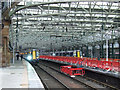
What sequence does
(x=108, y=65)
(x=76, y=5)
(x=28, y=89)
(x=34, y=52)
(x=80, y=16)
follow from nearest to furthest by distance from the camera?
(x=28, y=89), (x=108, y=65), (x=76, y=5), (x=80, y=16), (x=34, y=52)

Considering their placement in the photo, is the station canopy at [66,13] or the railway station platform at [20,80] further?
the station canopy at [66,13]

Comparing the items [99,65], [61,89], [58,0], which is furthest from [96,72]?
[58,0]

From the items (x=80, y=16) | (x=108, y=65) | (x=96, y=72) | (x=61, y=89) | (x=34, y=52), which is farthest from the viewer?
(x=34, y=52)

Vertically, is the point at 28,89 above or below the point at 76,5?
below

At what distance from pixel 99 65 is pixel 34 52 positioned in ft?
69.0

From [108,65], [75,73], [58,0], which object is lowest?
[75,73]

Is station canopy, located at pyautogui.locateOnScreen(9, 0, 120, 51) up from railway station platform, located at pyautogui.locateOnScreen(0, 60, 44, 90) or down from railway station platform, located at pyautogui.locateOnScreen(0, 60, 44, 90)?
up

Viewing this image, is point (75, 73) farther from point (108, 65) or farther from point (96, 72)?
point (108, 65)

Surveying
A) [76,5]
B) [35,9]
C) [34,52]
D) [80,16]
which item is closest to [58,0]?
[76,5]

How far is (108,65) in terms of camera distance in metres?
18.1

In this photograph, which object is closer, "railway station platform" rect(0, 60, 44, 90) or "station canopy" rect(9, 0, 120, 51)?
"railway station platform" rect(0, 60, 44, 90)

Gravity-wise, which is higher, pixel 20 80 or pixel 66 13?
pixel 66 13

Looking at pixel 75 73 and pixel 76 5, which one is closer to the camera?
pixel 75 73

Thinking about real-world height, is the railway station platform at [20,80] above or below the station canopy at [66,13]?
below
